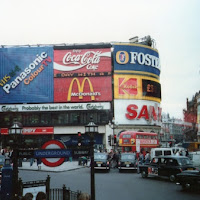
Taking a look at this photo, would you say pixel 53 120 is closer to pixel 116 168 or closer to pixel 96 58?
pixel 96 58

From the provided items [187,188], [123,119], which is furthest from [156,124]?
[187,188]

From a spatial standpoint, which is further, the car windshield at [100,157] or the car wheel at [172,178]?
the car windshield at [100,157]

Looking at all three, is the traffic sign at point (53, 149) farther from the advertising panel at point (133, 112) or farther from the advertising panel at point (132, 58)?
the advertising panel at point (132, 58)

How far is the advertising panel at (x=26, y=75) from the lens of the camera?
60.4 meters

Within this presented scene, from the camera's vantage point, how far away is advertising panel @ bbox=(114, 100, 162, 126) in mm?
61200

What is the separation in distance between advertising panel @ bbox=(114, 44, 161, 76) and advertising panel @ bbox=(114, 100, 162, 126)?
670 cm

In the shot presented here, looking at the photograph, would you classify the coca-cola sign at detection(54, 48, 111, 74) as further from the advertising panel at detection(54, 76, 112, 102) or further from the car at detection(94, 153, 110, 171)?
the car at detection(94, 153, 110, 171)

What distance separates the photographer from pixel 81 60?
200 ft

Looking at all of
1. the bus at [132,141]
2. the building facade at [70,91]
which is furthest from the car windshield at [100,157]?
the building facade at [70,91]

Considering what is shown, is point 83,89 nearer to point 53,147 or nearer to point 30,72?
point 30,72

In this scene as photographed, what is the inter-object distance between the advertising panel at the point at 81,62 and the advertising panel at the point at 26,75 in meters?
1.75

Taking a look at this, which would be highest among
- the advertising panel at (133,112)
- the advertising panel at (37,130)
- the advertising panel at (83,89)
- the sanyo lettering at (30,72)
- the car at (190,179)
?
the sanyo lettering at (30,72)

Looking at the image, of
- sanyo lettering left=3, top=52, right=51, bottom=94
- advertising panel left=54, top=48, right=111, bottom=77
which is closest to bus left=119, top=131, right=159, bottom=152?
advertising panel left=54, top=48, right=111, bottom=77

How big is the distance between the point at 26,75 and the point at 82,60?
36.6 feet
